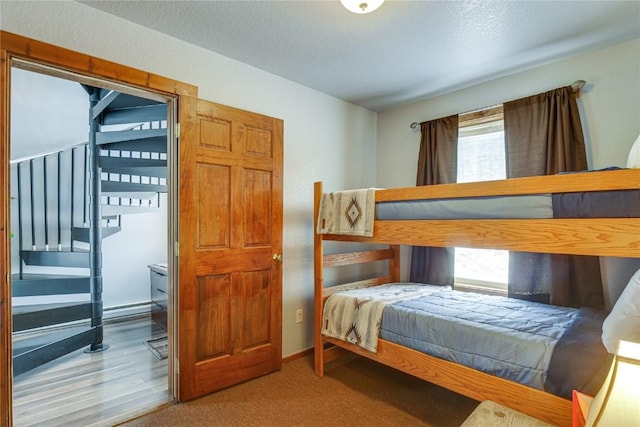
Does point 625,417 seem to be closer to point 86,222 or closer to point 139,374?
point 139,374

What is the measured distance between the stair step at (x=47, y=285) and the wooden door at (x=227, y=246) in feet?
5.54

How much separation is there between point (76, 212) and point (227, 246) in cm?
251

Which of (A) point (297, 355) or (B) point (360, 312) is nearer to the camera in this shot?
(B) point (360, 312)

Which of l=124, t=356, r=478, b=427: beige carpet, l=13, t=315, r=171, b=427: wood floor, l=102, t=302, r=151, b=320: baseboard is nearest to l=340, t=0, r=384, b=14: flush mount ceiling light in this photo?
l=124, t=356, r=478, b=427: beige carpet

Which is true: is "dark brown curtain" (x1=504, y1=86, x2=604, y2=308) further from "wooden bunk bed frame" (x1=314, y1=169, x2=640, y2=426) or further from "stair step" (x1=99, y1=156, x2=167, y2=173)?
"stair step" (x1=99, y1=156, x2=167, y2=173)

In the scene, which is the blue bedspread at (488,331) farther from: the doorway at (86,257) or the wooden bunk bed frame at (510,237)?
the doorway at (86,257)

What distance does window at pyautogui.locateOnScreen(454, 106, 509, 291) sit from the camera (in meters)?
2.70

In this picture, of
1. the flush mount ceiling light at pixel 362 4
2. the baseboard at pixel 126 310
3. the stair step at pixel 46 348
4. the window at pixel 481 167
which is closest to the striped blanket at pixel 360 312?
the window at pixel 481 167

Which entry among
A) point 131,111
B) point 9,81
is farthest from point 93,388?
point 131,111

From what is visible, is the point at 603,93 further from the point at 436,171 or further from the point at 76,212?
the point at 76,212

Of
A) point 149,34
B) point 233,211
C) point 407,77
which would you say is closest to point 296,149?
point 233,211

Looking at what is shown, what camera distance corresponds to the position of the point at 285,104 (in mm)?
2822

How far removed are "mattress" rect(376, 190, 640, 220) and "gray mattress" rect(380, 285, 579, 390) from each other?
60cm

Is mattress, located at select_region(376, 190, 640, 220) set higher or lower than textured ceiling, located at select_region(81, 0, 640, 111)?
lower
